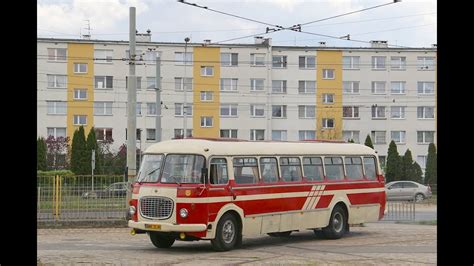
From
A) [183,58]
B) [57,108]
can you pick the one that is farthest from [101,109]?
[183,58]

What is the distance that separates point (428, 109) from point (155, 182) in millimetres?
55006

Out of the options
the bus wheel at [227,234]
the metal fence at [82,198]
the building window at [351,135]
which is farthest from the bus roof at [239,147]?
the building window at [351,135]

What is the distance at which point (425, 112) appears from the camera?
68062 mm

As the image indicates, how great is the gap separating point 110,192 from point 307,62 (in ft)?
147

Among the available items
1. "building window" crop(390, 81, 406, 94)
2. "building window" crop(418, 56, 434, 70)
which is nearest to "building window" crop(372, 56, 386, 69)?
"building window" crop(390, 81, 406, 94)

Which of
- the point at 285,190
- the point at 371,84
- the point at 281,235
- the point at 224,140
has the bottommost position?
the point at 281,235

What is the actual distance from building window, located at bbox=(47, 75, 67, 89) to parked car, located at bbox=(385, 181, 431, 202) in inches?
1236

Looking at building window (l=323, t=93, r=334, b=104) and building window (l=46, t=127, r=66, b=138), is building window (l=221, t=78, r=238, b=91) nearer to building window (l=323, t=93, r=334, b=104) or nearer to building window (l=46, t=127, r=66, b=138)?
building window (l=323, t=93, r=334, b=104)

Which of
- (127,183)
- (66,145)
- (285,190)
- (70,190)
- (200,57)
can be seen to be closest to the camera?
(285,190)

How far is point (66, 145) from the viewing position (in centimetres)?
5928

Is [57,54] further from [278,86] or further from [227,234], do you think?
[227,234]
